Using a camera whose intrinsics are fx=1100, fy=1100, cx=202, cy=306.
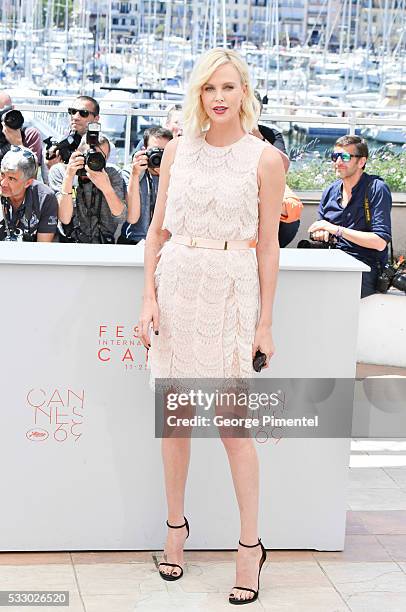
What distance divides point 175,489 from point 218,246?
0.86m

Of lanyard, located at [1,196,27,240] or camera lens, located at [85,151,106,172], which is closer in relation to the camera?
lanyard, located at [1,196,27,240]

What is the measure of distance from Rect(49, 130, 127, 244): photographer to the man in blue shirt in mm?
1199

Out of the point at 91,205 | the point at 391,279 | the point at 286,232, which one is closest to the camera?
the point at 91,205

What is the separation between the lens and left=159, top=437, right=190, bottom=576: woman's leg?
373 cm

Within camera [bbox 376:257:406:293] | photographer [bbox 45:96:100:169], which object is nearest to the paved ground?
camera [bbox 376:257:406:293]

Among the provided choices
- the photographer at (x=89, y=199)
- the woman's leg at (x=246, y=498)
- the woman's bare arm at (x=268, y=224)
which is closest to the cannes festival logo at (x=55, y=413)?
the woman's leg at (x=246, y=498)

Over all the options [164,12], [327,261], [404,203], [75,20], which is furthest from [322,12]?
[327,261]

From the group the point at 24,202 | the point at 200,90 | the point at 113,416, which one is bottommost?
the point at 113,416

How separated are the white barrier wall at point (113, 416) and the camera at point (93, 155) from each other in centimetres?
177

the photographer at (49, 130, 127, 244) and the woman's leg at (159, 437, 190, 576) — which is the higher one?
the photographer at (49, 130, 127, 244)

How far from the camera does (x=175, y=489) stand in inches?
148

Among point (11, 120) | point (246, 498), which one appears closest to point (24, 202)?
point (11, 120)

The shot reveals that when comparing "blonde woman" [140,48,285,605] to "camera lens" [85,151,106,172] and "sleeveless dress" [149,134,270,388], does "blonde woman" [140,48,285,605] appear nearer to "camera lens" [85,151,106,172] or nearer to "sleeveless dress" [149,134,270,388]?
"sleeveless dress" [149,134,270,388]

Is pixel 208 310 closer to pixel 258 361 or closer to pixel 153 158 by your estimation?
pixel 258 361
